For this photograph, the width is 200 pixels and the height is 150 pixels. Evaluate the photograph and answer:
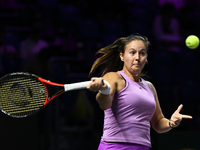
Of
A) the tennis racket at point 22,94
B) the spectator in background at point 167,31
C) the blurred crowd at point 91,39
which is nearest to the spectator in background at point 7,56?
the blurred crowd at point 91,39

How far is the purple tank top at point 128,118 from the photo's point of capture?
2.51 meters

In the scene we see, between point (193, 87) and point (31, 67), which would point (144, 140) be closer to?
point (31, 67)

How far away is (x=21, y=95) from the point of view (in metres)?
2.62

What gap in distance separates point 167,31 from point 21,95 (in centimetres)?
489

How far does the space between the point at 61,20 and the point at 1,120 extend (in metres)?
3.32

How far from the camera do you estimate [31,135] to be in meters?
4.24

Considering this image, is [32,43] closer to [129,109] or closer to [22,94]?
[22,94]

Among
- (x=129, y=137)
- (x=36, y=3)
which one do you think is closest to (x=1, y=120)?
(x=129, y=137)

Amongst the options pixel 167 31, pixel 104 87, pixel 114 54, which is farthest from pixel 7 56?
pixel 104 87

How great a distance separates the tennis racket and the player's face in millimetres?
640

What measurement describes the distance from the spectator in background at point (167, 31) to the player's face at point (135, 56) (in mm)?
4268

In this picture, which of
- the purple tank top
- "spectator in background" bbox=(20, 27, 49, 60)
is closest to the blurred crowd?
"spectator in background" bbox=(20, 27, 49, 60)

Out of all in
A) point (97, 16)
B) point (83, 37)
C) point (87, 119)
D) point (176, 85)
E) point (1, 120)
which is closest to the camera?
point (1, 120)

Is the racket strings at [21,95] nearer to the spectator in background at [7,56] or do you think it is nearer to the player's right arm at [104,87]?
the player's right arm at [104,87]
